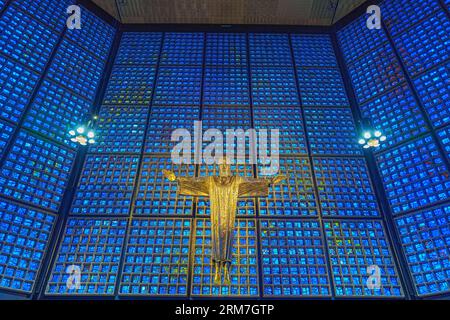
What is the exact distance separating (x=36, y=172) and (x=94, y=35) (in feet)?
28.5

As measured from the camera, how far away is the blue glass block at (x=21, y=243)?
9758 mm

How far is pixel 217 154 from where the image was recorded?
13.3 metres

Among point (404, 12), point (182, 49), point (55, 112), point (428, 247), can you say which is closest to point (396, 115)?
point (428, 247)

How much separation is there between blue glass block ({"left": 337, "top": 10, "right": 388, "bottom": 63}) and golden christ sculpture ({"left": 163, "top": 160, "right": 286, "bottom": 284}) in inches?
405

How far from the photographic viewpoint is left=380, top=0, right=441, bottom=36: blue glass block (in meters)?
14.7

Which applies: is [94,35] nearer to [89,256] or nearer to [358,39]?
[89,256]

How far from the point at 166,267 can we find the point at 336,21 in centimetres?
1646

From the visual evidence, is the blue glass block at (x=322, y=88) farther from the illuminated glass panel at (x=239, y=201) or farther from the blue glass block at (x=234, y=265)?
the blue glass block at (x=234, y=265)

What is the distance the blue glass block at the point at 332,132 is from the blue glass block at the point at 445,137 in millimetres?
2855

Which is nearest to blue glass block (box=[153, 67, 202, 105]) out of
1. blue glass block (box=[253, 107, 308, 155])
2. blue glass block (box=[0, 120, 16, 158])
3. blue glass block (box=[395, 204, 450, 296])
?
blue glass block (box=[253, 107, 308, 155])

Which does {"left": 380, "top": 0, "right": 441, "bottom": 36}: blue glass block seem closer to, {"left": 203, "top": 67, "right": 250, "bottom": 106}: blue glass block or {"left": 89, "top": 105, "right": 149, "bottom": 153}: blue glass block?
{"left": 203, "top": 67, "right": 250, "bottom": 106}: blue glass block

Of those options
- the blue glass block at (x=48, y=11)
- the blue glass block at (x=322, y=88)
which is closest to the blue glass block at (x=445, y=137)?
the blue glass block at (x=322, y=88)
